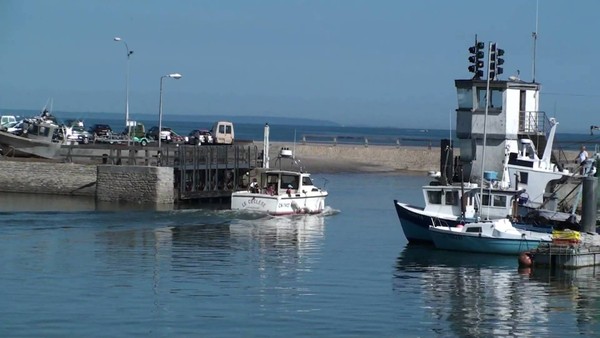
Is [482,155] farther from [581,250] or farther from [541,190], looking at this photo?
[581,250]

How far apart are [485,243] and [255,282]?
10063 mm

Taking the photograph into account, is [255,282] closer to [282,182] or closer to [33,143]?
[282,182]

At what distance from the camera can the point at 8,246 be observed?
41219 mm

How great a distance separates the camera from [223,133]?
3369 inches

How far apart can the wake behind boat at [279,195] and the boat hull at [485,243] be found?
12243 mm

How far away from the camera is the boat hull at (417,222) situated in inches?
1726

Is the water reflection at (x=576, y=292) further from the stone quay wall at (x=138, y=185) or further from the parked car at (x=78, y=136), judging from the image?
the parked car at (x=78, y=136)

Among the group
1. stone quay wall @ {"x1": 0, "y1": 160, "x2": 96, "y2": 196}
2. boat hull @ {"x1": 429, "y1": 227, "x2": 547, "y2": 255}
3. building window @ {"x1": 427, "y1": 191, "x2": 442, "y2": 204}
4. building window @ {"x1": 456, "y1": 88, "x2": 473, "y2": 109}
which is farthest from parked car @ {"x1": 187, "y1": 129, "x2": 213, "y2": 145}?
boat hull @ {"x1": 429, "y1": 227, "x2": 547, "y2": 255}

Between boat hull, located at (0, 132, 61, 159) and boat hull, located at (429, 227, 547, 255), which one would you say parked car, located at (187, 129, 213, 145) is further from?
boat hull, located at (429, 227, 547, 255)

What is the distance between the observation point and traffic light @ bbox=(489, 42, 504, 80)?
44.0 m

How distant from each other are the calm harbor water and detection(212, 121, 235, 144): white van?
3093 centimetres

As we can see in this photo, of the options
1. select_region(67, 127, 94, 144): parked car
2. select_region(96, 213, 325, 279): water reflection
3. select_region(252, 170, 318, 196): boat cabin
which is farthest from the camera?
select_region(67, 127, 94, 144): parked car

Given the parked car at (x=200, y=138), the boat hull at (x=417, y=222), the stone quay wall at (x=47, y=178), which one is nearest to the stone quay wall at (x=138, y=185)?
the stone quay wall at (x=47, y=178)

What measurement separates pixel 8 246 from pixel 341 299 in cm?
1428
